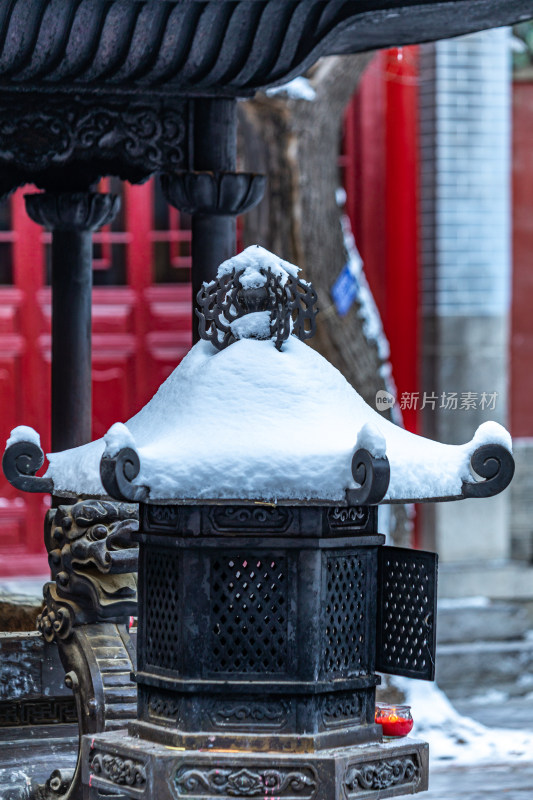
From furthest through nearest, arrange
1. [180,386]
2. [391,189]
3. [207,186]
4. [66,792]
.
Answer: [391,189]
[207,186]
[66,792]
[180,386]

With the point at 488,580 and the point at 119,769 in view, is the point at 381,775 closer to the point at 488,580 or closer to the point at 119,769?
the point at 119,769

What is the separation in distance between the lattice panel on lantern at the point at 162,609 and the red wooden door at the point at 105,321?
237 inches

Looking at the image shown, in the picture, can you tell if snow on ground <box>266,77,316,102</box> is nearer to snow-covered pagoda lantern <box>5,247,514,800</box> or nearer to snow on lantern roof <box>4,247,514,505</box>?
snow on lantern roof <box>4,247,514,505</box>

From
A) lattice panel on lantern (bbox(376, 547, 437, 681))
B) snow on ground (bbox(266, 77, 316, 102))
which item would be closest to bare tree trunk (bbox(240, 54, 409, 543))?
snow on ground (bbox(266, 77, 316, 102))

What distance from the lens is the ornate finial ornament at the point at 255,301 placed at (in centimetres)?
437

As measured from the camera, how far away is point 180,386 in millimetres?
4387

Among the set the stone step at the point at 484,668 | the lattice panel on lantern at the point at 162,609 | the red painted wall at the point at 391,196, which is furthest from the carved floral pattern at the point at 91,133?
the stone step at the point at 484,668

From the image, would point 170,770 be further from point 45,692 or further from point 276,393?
point 45,692

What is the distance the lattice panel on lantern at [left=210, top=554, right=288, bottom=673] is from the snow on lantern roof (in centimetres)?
27

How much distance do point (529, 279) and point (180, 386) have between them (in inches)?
282

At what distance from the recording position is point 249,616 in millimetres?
4238

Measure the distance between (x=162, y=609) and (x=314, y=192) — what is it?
195 inches

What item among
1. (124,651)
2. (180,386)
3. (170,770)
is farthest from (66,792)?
(180,386)

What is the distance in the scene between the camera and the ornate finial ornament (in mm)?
4367
